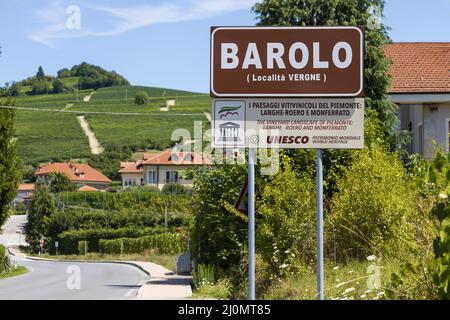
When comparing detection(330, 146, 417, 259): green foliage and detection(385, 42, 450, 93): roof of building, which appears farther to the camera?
detection(385, 42, 450, 93): roof of building

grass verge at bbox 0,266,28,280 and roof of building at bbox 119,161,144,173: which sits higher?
roof of building at bbox 119,161,144,173

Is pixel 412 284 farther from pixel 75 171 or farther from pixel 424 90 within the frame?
pixel 75 171

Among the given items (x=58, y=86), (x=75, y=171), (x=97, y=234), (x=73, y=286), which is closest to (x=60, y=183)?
(x=75, y=171)

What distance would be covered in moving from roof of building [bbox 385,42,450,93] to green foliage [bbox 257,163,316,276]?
48.3ft

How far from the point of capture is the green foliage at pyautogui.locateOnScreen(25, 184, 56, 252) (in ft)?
273

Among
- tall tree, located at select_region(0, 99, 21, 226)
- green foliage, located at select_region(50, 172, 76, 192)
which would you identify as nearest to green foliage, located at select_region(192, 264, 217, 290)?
tall tree, located at select_region(0, 99, 21, 226)

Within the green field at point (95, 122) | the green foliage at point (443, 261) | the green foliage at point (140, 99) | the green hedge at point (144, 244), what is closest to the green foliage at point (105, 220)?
the green hedge at point (144, 244)

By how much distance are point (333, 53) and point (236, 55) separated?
90 centimetres

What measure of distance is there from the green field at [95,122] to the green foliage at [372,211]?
356 ft

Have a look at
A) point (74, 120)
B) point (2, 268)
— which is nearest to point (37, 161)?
point (74, 120)

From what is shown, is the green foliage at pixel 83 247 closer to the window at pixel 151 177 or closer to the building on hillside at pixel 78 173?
the building on hillside at pixel 78 173

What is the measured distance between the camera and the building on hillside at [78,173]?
375ft

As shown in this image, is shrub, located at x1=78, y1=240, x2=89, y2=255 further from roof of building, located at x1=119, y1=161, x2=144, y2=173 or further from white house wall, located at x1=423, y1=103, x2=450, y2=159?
white house wall, located at x1=423, y1=103, x2=450, y2=159
